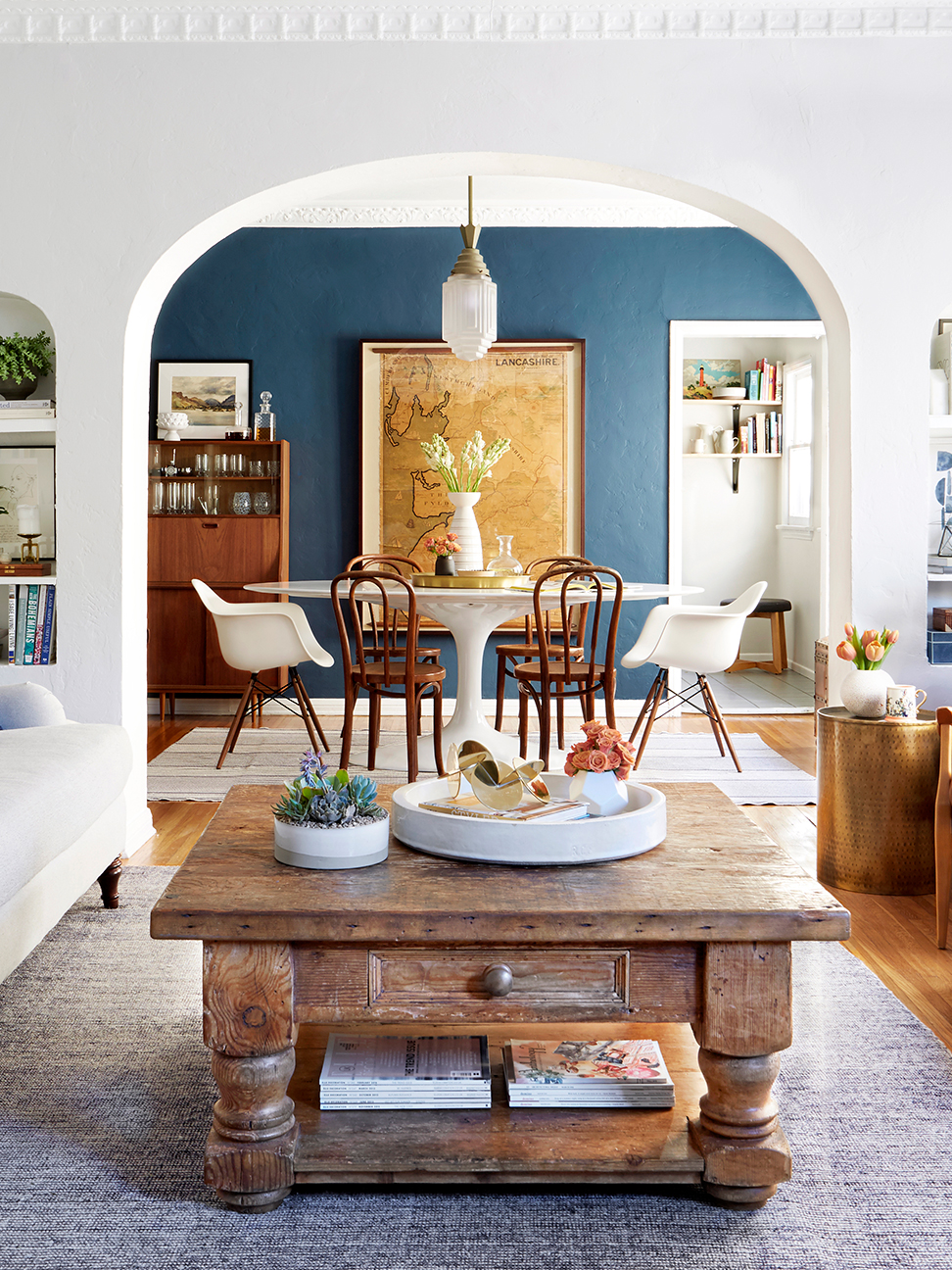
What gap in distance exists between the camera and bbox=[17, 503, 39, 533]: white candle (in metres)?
4.05

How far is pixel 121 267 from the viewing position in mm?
3699

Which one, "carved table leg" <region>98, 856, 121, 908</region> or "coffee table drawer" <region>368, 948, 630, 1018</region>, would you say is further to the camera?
"carved table leg" <region>98, 856, 121, 908</region>

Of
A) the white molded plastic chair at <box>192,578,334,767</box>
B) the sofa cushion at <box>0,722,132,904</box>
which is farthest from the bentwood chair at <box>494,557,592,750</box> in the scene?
the sofa cushion at <box>0,722,132,904</box>

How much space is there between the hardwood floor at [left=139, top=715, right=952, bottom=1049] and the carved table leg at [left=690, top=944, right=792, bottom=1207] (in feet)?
2.71

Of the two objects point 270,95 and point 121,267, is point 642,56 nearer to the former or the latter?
point 270,95

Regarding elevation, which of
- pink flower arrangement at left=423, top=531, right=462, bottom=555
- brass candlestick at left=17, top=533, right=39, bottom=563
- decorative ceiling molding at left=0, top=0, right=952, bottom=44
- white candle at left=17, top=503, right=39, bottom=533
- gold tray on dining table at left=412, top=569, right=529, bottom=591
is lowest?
gold tray on dining table at left=412, top=569, right=529, bottom=591

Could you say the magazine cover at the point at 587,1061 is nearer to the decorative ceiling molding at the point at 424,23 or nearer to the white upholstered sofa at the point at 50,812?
the white upholstered sofa at the point at 50,812

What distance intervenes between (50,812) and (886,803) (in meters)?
2.34

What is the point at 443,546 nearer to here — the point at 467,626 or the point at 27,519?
the point at 467,626

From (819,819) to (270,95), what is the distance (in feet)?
9.66

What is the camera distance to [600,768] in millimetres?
1983

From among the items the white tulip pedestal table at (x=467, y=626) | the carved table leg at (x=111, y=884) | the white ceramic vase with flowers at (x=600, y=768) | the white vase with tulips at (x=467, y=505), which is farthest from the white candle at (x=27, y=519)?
the white ceramic vase with flowers at (x=600, y=768)

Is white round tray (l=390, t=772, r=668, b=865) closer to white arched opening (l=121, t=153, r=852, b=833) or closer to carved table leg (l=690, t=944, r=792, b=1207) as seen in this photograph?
carved table leg (l=690, t=944, r=792, b=1207)

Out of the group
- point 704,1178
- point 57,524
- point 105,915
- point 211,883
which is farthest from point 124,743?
point 704,1178
